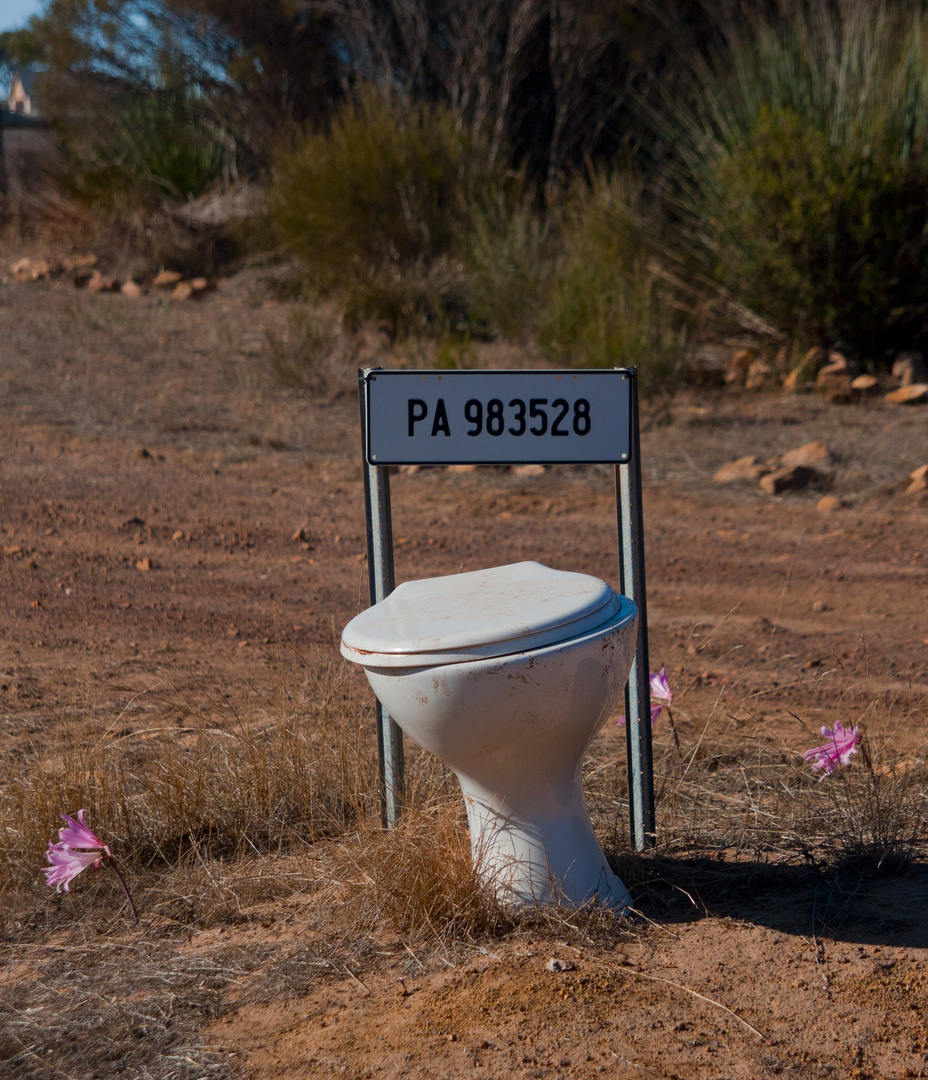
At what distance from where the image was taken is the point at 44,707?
3.65 meters

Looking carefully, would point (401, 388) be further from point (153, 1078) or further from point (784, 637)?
point (784, 637)

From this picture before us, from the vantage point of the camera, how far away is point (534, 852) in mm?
2385

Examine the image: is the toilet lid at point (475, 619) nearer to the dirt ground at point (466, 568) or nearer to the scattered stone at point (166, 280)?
the dirt ground at point (466, 568)

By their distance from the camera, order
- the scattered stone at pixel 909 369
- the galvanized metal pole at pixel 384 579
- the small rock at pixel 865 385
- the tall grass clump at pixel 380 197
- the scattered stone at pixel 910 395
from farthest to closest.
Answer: the tall grass clump at pixel 380 197 < the scattered stone at pixel 909 369 < the small rock at pixel 865 385 < the scattered stone at pixel 910 395 < the galvanized metal pole at pixel 384 579

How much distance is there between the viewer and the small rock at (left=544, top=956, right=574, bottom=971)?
2.22m

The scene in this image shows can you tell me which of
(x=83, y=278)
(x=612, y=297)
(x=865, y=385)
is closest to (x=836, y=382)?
(x=865, y=385)

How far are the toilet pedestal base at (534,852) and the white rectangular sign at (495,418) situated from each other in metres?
0.76

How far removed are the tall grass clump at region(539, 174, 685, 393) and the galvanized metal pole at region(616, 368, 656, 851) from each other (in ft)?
19.2

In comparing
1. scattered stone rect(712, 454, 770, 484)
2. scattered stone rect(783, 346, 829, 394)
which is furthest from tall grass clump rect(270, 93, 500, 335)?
scattered stone rect(712, 454, 770, 484)

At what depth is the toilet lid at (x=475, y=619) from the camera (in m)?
2.17

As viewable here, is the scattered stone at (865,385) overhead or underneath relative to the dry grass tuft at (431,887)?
overhead

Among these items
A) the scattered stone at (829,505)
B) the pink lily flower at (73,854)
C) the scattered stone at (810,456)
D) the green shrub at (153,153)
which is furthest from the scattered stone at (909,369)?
the green shrub at (153,153)

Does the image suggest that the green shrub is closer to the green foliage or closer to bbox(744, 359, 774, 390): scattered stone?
the green foliage

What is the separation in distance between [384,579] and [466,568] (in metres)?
2.61
